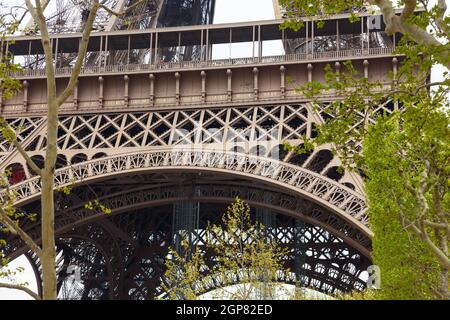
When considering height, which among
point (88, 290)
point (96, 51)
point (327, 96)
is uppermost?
point (96, 51)

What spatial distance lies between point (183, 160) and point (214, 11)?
86.7 feet

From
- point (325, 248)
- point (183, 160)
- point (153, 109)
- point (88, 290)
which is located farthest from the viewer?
point (88, 290)

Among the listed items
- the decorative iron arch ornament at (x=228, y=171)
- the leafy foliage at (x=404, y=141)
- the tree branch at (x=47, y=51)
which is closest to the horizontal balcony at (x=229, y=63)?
the decorative iron arch ornament at (x=228, y=171)

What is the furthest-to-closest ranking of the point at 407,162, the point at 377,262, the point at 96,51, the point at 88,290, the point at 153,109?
the point at 88,290 → the point at 96,51 → the point at 153,109 → the point at 377,262 → the point at 407,162

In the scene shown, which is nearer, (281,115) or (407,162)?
(407,162)

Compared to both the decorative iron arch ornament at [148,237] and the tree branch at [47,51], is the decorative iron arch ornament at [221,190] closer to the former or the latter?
the decorative iron arch ornament at [148,237]

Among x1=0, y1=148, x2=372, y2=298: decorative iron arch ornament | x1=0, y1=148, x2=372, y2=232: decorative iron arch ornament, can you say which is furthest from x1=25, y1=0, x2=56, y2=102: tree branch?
x1=0, y1=148, x2=372, y2=232: decorative iron arch ornament

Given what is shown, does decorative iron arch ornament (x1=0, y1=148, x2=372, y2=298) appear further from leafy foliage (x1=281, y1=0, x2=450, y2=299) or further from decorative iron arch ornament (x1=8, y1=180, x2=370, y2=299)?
leafy foliage (x1=281, y1=0, x2=450, y2=299)

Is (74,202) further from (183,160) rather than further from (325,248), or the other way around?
(325,248)

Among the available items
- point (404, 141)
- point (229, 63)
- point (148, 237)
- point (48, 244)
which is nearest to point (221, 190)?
point (229, 63)

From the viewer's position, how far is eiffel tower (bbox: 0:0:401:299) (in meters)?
27.5

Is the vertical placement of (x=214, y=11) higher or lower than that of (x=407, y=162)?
higher

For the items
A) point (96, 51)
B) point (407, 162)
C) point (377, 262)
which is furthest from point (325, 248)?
point (407, 162)

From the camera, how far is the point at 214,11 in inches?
2056
